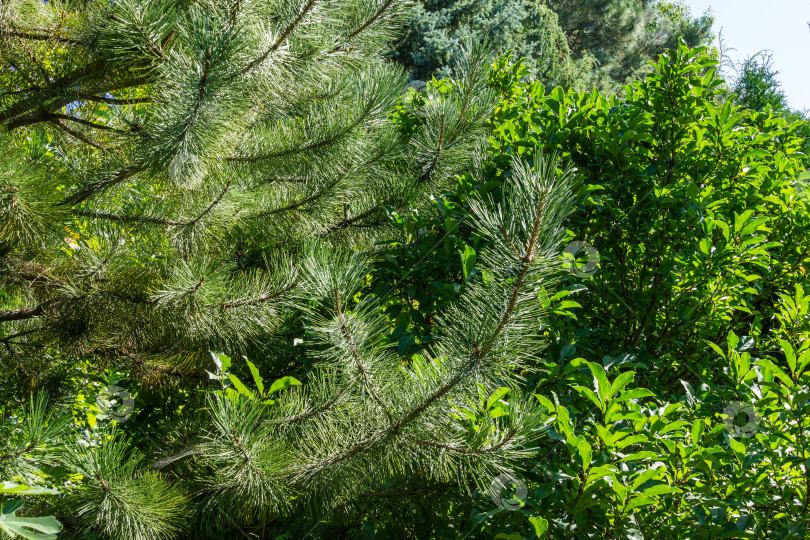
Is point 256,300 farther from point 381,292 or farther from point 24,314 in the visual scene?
point 24,314

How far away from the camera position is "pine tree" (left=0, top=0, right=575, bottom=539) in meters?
1.70

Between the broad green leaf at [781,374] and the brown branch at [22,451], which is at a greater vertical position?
the broad green leaf at [781,374]

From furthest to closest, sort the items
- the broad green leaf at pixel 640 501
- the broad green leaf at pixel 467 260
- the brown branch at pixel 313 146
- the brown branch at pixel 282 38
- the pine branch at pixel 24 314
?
the pine branch at pixel 24 314 → the brown branch at pixel 313 146 → the brown branch at pixel 282 38 → the broad green leaf at pixel 467 260 → the broad green leaf at pixel 640 501

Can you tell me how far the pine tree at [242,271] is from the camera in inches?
67.0

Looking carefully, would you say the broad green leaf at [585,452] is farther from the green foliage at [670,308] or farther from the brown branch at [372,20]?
the brown branch at [372,20]

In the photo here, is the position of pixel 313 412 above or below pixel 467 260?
below

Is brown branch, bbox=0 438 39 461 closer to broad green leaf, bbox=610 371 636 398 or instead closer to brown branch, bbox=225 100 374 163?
brown branch, bbox=225 100 374 163

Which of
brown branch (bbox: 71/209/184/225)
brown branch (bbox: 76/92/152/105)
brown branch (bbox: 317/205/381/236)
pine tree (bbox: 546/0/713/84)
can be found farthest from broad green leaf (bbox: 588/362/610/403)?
pine tree (bbox: 546/0/713/84)

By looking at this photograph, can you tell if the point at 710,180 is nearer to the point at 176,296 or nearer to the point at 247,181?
the point at 247,181

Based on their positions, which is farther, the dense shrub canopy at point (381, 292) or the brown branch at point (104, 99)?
the brown branch at point (104, 99)

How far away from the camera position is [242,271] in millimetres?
3223

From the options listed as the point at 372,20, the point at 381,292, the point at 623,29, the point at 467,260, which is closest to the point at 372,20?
the point at 372,20

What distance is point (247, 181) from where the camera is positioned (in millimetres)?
3248

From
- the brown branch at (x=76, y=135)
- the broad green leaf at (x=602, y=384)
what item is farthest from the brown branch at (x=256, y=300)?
the broad green leaf at (x=602, y=384)
